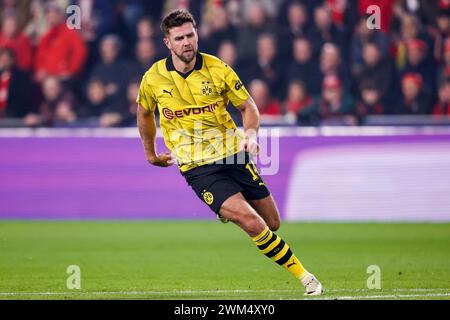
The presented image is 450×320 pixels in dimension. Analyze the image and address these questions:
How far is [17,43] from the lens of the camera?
17.5m

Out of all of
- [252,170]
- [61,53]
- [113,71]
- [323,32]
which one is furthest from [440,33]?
[252,170]

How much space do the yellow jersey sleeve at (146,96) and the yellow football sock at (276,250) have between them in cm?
159

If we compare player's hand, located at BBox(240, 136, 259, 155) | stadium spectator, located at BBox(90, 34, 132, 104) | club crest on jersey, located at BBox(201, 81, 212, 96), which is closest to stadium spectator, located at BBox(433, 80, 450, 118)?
stadium spectator, located at BBox(90, 34, 132, 104)

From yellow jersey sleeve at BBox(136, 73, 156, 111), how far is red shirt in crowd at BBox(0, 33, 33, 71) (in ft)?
27.0

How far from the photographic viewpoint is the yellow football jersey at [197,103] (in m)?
9.19

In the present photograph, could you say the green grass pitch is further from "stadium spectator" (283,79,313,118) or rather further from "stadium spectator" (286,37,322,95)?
"stadium spectator" (286,37,322,95)

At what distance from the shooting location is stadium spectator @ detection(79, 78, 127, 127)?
649 inches

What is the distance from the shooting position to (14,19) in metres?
17.7

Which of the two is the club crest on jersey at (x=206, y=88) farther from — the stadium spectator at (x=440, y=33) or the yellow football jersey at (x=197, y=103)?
the stadium spectator at (x=440, y=33)

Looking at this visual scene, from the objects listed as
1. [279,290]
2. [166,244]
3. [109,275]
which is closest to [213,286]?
[279,290]

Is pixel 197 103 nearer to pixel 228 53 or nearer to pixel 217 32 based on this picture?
pixel 228 53

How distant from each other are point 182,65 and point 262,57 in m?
7.49

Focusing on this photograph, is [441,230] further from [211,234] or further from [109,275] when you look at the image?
[109,275]
